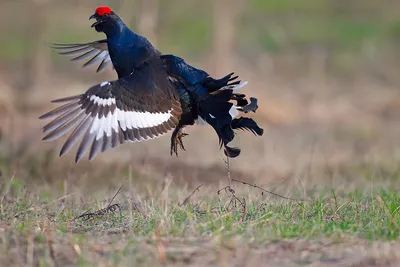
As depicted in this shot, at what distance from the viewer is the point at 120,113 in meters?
6.18

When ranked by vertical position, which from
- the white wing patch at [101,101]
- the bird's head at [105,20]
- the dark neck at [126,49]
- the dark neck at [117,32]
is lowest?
the white wing patch at [101,101]

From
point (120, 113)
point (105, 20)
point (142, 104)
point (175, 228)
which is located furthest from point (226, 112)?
point (175, 228)

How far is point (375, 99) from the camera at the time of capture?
18.2m

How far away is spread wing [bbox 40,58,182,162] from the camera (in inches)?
232

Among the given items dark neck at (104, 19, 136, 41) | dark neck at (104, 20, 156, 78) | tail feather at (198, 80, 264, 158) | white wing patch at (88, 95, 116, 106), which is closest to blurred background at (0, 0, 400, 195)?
tail feather at (198, 80, 264, 158)

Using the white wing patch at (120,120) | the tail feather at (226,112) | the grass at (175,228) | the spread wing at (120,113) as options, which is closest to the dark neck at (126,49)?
the spread wing at (120,113)

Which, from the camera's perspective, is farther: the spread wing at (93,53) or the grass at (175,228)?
the spread wing at (93,53)

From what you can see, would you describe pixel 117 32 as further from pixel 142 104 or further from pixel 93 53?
pixel 93 53

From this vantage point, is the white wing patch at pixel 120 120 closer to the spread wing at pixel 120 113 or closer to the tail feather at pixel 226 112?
the spread wing at pixel 120 113

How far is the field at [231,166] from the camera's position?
4418mm

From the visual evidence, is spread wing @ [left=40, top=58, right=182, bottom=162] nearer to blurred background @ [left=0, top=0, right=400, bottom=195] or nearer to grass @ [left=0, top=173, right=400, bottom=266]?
grass @ [left=0, top=173, right=400, bottom=266]

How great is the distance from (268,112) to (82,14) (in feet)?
45.9

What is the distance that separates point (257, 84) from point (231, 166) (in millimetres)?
7632

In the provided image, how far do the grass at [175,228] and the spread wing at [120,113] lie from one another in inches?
21.0
